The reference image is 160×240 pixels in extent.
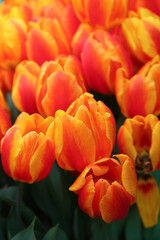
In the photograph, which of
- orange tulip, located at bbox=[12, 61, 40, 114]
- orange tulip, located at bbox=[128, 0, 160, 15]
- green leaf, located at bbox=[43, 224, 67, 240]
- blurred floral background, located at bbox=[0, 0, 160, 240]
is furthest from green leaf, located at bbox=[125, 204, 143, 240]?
orange tulip, located at bbox=[128, 0, 160, 15]

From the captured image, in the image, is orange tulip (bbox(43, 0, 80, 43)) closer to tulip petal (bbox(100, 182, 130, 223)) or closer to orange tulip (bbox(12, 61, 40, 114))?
orange tulip (bbox(12, 61, 40, 114))

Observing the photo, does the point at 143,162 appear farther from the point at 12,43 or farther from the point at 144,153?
the point at 12,43

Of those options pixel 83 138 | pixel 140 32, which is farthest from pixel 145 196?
pixel 140 32

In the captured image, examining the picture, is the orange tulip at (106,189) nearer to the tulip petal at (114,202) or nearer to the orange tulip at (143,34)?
the tulip petal at (114,202)

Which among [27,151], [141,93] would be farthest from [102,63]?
[27,151]

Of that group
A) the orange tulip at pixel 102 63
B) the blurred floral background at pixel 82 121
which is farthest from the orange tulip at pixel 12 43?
the orange tulip at pixel 102 63

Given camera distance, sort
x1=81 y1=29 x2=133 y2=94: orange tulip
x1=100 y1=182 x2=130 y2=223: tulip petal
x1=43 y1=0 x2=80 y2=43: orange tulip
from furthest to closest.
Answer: x1=43 y1=0 x2=80 y2=43: orange tulip
x1=81 y1=29 x2=133 y2=94: orange tulip
x1=100 y1=182 x2=130 y2=223: tulip petal

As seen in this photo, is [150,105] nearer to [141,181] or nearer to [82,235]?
[141,181]
